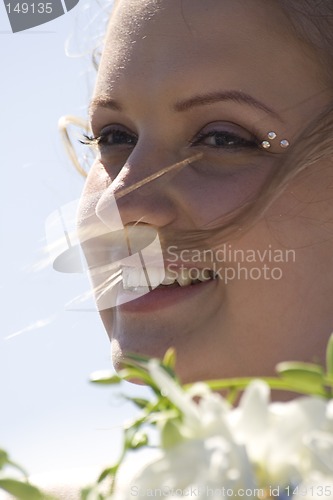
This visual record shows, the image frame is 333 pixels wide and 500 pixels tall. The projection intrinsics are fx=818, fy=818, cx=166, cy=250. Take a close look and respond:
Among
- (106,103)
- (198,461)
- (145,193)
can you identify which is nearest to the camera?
(198,461)

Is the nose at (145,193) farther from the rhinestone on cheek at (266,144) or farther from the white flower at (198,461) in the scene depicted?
Answer: the white flower at (198,461)

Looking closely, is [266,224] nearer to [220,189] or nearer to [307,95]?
[220,189]

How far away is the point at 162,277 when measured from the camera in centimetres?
148

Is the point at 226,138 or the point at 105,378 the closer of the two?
the point at 105,378

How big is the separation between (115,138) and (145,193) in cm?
30

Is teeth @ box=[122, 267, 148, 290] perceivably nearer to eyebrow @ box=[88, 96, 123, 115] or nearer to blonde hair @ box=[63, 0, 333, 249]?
blonde hair @ box=[63, 0, 333, 249]

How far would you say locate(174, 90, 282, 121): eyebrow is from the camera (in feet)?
4.74

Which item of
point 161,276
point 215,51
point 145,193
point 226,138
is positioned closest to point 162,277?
point 161,276

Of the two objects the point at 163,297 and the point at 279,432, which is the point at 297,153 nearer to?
the point at 163,297

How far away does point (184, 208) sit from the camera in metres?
1.43

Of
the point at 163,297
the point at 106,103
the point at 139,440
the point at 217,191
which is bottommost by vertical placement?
the point at 163,297

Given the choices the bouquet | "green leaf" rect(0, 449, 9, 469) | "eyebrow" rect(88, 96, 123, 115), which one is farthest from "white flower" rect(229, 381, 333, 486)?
"eyebrow" rect(88, 96, 123, 115)

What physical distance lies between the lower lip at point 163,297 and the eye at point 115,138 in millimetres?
325

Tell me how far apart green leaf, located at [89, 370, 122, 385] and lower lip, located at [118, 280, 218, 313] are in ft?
3.43
